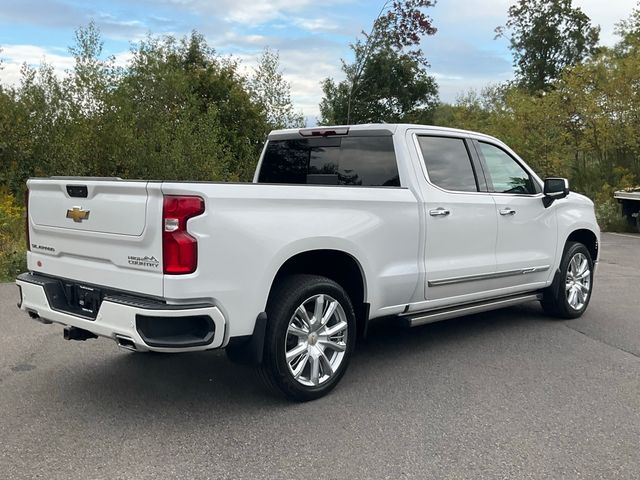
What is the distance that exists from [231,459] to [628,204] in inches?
652

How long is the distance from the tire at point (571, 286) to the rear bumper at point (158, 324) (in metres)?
4.14

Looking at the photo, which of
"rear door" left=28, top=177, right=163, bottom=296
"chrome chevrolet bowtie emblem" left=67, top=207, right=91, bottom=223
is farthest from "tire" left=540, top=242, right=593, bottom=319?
"chrome chevrolet bowtie emblem" left=67, top=207, right=91, bottom=223

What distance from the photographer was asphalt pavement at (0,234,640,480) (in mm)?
3369

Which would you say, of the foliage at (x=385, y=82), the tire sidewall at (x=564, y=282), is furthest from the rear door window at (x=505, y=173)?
the foliage at (x=385, y=82)

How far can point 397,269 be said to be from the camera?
15.7ft

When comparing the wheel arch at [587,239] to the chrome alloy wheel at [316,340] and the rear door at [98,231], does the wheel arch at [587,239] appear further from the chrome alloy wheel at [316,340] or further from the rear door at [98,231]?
the rear door at [98,231]

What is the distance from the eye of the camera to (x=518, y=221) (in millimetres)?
5918

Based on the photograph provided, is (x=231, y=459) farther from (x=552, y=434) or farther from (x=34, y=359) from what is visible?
(x=34, y=359)

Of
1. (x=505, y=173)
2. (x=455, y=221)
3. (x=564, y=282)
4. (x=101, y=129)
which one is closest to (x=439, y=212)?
(x=455, y=221)

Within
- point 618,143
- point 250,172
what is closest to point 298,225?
point 250,172

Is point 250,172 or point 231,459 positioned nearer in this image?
point 231,459

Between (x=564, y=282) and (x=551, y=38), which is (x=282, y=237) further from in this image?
(x=551, y=38)

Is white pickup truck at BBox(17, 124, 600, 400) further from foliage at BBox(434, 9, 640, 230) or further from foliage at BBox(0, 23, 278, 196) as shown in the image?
foliage at BBox(434, 9, 640, 230)

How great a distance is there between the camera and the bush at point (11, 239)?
878 centimetres
